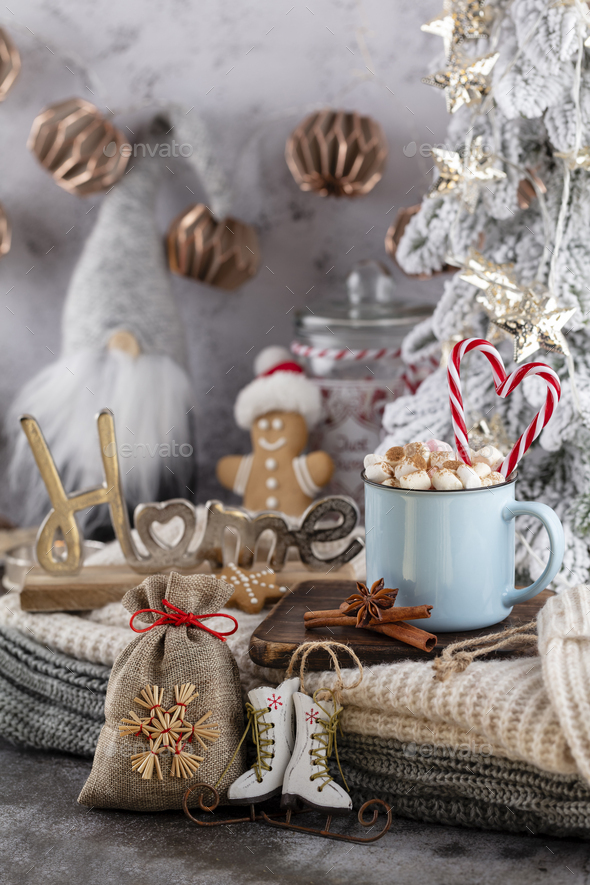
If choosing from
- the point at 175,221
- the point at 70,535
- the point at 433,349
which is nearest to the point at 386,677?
the point at 70,535

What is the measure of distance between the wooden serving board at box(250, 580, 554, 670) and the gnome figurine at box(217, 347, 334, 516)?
38cm

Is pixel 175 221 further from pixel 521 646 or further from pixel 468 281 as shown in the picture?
pixel 521 646

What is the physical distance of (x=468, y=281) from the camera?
76 centimetres

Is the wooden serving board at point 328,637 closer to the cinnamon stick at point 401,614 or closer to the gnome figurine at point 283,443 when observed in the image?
the cinnamon stick at point 401,614

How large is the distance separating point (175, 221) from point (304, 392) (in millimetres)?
330

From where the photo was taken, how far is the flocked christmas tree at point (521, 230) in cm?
72

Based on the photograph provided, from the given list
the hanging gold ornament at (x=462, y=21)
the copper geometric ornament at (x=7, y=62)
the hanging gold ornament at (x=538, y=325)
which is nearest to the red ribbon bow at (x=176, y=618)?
the hanging gold ornament at (x=538, y=325)

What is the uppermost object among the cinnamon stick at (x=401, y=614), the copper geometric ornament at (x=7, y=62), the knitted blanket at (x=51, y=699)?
the copper geometric ornament at (x=7, y=62)

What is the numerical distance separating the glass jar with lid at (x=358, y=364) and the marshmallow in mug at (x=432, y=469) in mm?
411

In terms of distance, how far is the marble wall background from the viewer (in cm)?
113

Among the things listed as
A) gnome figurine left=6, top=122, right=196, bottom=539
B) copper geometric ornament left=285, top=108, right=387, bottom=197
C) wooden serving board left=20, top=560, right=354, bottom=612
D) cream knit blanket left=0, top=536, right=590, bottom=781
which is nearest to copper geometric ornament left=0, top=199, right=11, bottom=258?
gnome figurine left=6, top=122, right=196, bottom=539

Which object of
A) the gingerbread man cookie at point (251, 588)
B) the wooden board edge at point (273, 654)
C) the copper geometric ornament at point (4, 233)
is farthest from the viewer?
the copper geometric ornament at point (4, 233)

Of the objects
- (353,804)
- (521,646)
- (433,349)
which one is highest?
(433,349)

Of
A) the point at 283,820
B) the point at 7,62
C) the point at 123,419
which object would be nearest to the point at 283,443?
the point at 123,419
